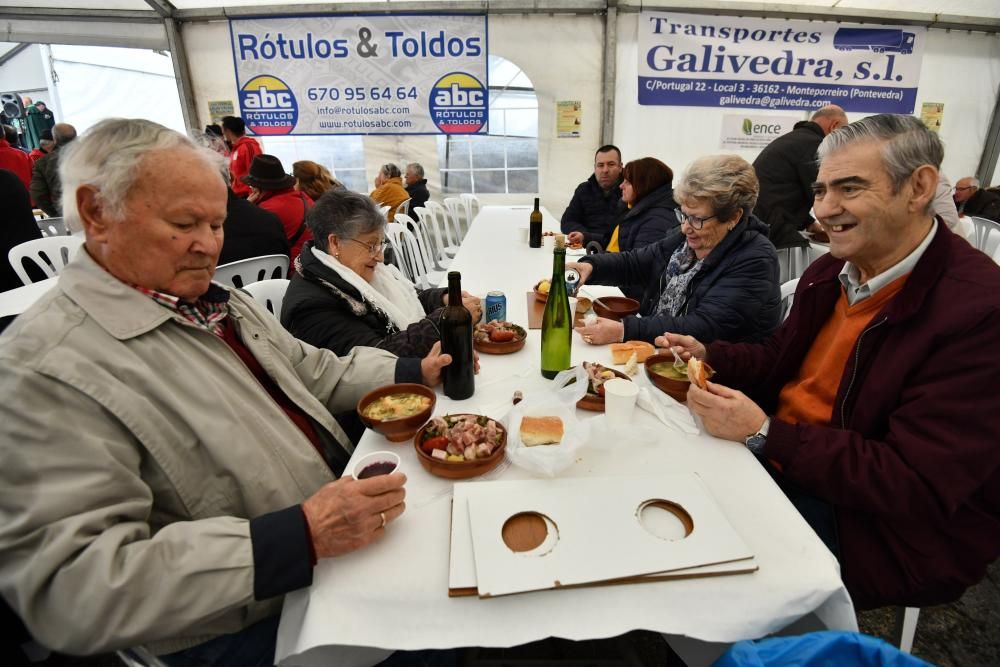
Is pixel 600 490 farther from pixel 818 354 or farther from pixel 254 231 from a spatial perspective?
pixel 254 231

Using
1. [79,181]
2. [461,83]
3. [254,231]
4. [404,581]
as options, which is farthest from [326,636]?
[461,83]

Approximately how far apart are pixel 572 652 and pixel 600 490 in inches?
36.8

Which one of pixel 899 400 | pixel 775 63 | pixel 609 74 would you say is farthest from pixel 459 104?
pixel 899 400

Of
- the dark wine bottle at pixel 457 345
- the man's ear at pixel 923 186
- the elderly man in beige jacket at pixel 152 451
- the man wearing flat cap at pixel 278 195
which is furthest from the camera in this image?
the man wearing flat cap at pixel 278 195

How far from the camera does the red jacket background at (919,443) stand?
3.26ft

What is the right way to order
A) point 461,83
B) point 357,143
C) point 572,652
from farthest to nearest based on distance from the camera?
point 357,143 < point 461,83 < point 572,652

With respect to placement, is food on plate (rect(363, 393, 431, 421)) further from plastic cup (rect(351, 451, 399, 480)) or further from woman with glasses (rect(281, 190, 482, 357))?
woman with glasses (rect(281, 190, 482, 357))

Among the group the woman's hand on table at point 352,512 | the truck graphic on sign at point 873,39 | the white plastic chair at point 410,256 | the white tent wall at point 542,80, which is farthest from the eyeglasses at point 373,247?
the truck graphic on sign at point 873,39

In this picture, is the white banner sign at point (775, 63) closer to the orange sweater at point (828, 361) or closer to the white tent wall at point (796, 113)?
the white tent wall at point (796, 113)

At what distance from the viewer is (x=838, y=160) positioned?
4.19ft

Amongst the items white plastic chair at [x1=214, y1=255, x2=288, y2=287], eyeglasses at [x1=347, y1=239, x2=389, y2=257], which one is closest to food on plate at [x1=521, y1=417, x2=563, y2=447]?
eyeglasses at [x1=347, y1=239, x2=389, y2=257]

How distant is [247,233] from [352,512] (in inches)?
96.0

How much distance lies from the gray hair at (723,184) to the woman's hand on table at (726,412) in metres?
1.01

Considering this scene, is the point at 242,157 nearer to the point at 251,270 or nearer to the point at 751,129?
the point at 251,270
